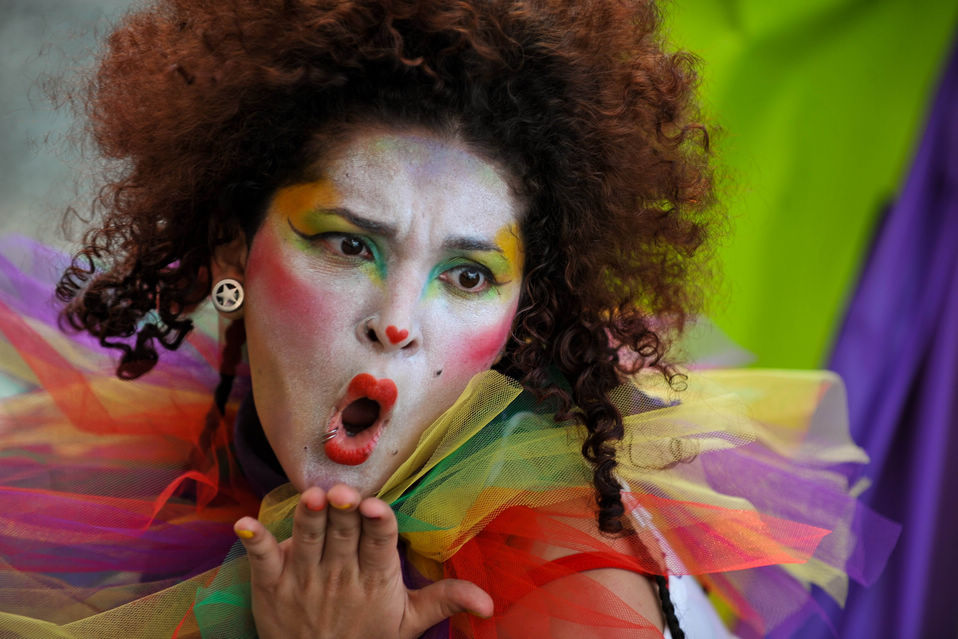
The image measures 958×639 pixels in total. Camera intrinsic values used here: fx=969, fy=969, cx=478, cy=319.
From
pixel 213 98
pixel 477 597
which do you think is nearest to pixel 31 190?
pixel 213 98

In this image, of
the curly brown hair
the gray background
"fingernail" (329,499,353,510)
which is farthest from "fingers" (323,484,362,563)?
the gray background

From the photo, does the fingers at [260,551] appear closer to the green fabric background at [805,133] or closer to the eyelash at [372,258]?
the eyelash at [372,258]

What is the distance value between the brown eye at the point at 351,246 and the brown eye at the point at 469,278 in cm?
12

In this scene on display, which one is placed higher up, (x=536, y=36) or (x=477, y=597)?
(x=536, y=36)

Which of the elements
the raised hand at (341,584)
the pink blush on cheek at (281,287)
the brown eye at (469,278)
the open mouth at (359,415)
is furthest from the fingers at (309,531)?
the brown eye at (469,278)

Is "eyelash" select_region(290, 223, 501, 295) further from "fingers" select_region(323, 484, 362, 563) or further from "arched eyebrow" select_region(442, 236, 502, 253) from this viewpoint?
"fingers" select_region(323, 484, 362, 563)

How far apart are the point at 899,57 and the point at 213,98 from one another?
5.21ft

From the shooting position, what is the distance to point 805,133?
7.33ft

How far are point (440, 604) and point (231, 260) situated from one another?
52 centimetres

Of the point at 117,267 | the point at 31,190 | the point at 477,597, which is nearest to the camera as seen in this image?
the point at 477,597

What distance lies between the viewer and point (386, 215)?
3.71 ft

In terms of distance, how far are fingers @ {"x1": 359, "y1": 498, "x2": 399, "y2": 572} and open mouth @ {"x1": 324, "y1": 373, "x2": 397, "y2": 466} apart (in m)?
0.09

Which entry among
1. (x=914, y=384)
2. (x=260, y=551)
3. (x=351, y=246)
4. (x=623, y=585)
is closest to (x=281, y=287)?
(x=351, y=246)

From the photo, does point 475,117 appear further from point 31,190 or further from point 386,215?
point 31,190
